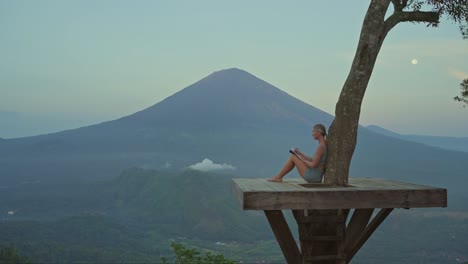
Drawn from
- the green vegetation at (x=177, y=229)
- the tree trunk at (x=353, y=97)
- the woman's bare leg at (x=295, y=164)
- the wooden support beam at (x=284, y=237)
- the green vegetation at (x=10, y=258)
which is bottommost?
the green vegetation at (x=177, y=229)

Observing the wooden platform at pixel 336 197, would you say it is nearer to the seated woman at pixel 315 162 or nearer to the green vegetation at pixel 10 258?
the seated woman at pixel 315 162

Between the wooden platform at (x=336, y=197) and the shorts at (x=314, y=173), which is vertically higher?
the shorts at (x=314, y=173)

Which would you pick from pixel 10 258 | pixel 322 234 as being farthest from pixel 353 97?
pixel 10 258

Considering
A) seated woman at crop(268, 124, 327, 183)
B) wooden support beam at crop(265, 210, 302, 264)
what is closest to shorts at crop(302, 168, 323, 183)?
seated woman at crop(268, 124, 327, 183)

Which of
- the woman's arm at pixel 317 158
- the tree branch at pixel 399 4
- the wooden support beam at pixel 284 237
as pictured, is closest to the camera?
the wooden support beam at pixel 284 237

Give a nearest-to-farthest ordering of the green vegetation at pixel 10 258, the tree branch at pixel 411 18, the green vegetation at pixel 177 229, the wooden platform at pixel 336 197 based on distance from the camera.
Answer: the wooden platform at pixel 336 197
the tree branch at pixel 411 18
the green vegetation at pixel 10 258
the green vegetation at pixel 177 229

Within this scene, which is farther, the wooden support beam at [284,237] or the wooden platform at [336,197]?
the wooden support beam at [284,237]

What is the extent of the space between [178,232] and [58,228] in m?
40.2

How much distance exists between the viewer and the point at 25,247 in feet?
325

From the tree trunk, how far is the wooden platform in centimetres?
51

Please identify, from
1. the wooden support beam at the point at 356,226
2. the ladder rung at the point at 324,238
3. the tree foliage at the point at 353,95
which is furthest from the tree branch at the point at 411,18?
the ladder rung at the point at 324,238

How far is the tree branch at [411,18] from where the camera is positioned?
6.12 meters

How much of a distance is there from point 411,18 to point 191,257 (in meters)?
10.4

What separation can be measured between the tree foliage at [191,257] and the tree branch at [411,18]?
33.4 feet
